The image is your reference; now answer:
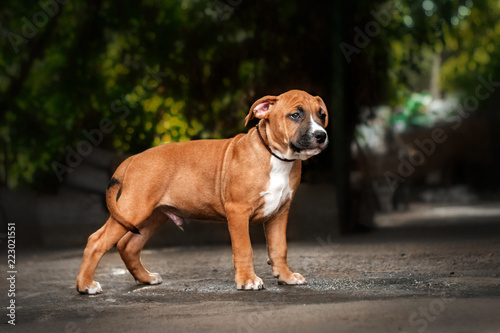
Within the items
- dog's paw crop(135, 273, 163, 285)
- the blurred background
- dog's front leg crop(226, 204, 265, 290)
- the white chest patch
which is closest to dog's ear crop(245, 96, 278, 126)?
the white chest patch

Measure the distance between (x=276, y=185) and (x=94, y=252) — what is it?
161cm

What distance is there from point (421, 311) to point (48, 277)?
429cm

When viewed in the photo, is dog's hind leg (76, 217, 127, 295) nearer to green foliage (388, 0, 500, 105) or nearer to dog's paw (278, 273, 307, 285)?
dog's paw (278, 273, 307, 285)

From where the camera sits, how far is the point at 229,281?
21.0ft

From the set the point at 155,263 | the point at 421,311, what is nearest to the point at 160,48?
the point at 155,263

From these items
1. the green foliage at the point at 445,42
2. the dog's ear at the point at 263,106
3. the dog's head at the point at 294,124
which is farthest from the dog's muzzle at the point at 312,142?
the green foliage at the point at 445,42

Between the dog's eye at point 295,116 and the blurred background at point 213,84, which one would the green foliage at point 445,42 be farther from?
the dog's eye at point 295,116

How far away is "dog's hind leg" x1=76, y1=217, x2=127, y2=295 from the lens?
5797mm

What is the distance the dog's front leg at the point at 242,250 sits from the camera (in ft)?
18.4

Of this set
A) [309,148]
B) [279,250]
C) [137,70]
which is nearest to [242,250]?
[279,250]

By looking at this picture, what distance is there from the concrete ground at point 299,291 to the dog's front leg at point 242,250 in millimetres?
109

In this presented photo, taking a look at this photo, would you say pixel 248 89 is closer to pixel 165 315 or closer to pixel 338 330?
pixel 165 315

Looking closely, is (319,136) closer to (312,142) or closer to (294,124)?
(312,142)

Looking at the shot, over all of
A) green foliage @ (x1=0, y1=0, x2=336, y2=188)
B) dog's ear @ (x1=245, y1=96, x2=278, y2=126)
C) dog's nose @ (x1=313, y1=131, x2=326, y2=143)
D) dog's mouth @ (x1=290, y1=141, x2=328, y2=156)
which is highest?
green foliage @ (x1=0, y1=0, x2=336, y2=188)
